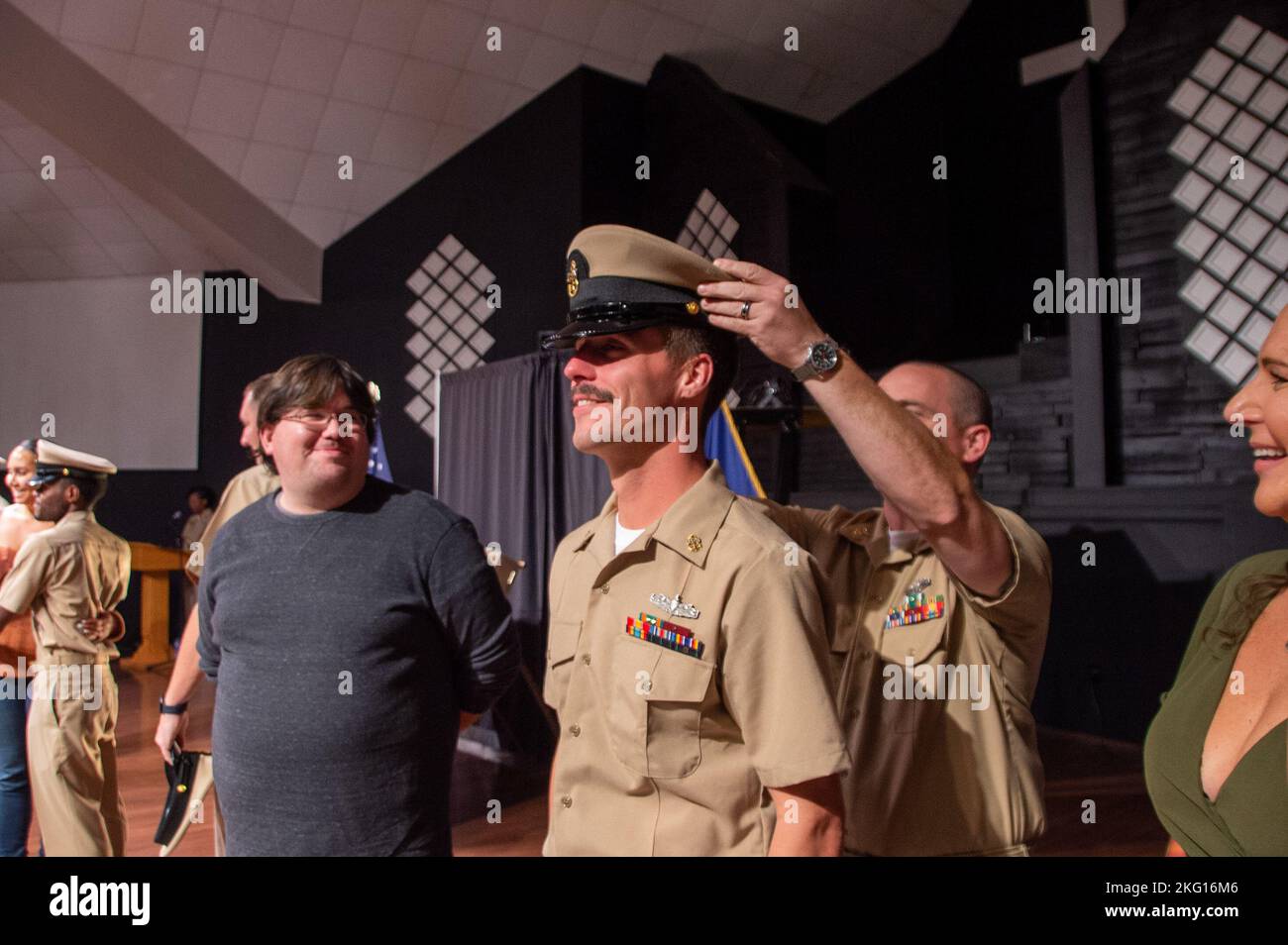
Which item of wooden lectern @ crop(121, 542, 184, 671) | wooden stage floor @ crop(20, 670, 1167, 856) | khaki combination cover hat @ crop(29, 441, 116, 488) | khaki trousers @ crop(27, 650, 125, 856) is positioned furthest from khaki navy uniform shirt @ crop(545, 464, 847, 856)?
wooden lectern @ crop(121, 542, 184, 671)

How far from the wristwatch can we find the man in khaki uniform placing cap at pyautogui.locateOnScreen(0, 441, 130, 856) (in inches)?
84.6

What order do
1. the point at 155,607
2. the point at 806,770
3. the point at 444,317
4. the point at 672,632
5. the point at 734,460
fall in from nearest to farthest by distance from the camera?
the point at 806,770 < the point at 672,632 < the point at 734,460 < the point at 155,607 < the point at 444,317

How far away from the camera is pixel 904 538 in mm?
1289

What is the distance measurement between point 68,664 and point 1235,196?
514 centimetres

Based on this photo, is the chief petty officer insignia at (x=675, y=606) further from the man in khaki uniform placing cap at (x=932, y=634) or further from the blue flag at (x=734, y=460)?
the blue flag at (x=734, y=460)

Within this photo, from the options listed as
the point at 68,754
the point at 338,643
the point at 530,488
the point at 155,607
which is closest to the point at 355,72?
the point at 530,488

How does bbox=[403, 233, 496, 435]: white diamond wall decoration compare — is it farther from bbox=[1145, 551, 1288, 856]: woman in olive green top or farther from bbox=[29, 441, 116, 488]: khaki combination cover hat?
bbox=[1145, 551, 1288, 856]: woman in olive green top

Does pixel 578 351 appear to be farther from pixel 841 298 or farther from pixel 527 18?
pixel 841 298

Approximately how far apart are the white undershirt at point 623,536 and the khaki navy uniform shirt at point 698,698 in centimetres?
3

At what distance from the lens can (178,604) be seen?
699cm

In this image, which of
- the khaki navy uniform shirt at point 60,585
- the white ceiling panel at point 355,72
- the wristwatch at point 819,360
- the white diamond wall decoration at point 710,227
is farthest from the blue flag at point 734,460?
the white ceiling panel at point 355,72

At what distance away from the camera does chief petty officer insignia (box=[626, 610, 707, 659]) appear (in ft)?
3.25

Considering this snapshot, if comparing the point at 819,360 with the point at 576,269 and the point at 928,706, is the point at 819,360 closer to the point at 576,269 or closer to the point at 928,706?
the point at 576,269
